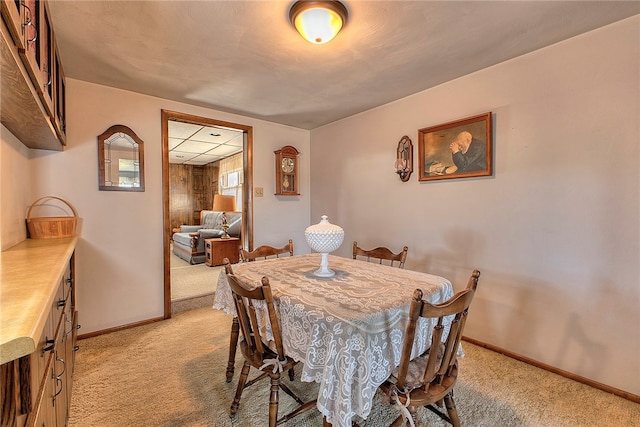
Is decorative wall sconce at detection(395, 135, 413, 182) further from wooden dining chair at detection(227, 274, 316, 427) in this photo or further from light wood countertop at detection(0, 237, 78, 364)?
light wood countertop at detection(0, 237, 78, 364)

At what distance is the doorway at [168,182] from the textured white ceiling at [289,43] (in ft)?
1.03

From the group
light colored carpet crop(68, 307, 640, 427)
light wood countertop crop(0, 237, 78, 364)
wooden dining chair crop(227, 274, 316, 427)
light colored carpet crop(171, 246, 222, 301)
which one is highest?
light wood countertop crop(0, 237, 78, 364)

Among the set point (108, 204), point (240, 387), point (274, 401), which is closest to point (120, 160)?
point (108, 204)

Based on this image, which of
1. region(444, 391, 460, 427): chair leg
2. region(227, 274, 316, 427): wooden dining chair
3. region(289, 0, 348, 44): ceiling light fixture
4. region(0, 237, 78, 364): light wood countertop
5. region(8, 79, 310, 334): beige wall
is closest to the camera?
region(0, 237, 78, 364): light wood countertop

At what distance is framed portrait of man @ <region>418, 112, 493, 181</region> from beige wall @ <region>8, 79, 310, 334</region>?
2433mm

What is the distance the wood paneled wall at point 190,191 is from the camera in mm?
8094

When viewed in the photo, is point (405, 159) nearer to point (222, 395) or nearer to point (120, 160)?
point (222, 395)

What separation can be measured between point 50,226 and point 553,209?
3647 millimetres

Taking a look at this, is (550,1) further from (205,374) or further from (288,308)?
(205,374)

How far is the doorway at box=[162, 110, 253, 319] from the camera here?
9.59 feet

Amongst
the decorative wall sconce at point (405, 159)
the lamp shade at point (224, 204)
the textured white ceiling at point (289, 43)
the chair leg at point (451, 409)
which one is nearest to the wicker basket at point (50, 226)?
the textured white ceiling at point (289, 43)

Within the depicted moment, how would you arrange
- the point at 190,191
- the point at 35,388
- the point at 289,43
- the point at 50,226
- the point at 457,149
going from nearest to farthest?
the point at 35,388
the point at 289,43
the point at 50,226
the point at 457,149
the point at 190,191

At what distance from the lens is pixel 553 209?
200cm

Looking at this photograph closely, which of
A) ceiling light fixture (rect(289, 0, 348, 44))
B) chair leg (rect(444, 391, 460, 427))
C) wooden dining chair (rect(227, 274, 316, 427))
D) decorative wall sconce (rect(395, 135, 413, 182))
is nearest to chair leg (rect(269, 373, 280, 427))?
wooden dining chair (rect(227, 274, 316, 427))
